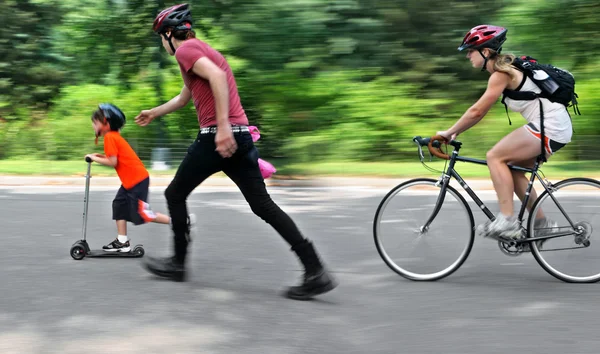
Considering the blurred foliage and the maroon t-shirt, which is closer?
the maroon t-shirt

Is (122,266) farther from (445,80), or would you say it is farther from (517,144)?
(445,80)

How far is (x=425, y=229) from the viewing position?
20.9ft

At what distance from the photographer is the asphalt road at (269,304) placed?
15.6ft

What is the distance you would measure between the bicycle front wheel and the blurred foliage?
10403mm

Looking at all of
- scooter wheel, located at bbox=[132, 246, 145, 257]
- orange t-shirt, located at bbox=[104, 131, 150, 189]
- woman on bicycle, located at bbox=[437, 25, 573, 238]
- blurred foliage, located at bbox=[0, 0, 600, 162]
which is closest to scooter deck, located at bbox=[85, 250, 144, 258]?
scooter wheel, located at bbox=[132, 246, 145, 257]

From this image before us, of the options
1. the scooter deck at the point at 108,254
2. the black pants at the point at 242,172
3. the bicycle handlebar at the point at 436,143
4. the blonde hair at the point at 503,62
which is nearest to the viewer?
the black pants at the point at 242,172

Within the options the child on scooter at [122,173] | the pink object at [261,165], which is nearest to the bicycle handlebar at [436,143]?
the pink object at [261,165]

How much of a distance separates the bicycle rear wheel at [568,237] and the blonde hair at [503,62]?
0.89m

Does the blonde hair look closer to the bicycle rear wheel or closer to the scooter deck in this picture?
the bicycle rear wheel

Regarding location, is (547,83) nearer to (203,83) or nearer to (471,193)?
(471,193)

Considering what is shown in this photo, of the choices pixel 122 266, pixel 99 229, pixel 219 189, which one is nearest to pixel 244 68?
pixel 219 189

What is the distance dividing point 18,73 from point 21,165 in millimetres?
7494

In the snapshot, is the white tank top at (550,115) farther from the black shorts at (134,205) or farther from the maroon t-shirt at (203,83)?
the black shorts at (134,205)

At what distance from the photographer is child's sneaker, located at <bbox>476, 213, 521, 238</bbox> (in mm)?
6086
